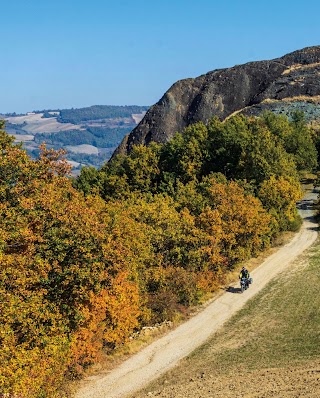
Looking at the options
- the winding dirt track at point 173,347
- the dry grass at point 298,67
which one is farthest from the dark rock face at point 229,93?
the winding dirt track at point 173,347

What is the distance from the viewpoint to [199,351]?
119 ft

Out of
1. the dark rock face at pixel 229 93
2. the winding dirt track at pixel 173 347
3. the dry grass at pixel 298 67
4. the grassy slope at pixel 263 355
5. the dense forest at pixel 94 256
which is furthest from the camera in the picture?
the dry grass at pixel 298 67

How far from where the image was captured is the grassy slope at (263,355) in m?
27.7

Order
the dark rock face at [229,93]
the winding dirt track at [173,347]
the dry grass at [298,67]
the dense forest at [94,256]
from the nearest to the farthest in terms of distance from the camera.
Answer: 1. the dense forest at [94,256]
2. the winding dirt track at [173,347]
3. the dark rock face at [229,93]
4. the dry grass at [298,67]

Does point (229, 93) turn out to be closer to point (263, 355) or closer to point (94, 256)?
point (263, 355)

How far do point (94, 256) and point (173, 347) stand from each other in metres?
11.4

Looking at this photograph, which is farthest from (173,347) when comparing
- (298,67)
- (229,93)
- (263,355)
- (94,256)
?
(298,67)

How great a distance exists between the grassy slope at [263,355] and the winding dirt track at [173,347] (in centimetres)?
109

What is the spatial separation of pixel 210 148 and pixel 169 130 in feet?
228

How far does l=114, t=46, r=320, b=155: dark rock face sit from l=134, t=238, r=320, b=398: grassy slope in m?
112

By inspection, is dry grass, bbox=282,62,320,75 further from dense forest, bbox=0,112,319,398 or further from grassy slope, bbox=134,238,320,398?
grassy slope, bbox=134,238,320,398

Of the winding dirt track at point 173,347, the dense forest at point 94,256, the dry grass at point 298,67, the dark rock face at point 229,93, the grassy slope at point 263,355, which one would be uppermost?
the dry grass at point 298,67

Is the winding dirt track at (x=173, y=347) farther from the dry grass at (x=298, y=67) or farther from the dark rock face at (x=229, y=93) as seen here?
the dry grass at (x=298, y=67)

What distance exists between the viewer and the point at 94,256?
31250mm
